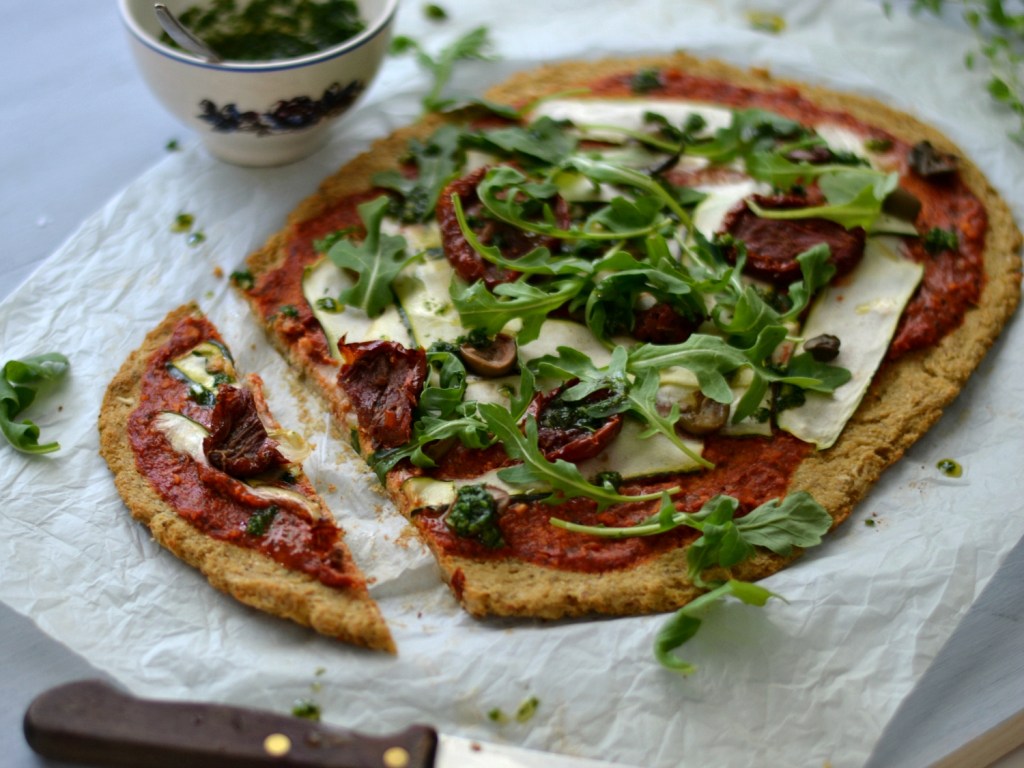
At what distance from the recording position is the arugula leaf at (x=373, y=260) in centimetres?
528

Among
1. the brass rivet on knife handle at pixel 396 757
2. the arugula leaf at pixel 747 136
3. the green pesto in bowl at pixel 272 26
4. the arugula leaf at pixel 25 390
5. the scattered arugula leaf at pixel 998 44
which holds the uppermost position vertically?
the scattered arugula leaf at pixel 998 44

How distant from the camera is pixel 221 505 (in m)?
4.56

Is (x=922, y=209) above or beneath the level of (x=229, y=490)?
above

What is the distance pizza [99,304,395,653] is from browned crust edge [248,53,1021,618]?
1.27 feet

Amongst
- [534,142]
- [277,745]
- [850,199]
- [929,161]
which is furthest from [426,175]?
[277,745]

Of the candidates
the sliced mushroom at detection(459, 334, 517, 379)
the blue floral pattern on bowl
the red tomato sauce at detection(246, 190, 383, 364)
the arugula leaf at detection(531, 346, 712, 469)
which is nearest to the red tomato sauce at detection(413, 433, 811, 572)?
the arugula leaf at detection(531, 346, 712, 469)

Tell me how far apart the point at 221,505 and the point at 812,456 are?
8.92ft

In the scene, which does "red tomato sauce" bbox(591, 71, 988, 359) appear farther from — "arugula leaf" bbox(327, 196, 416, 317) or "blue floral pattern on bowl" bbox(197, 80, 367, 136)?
"arugula leaf" bbox(327, 196, 416, 317)

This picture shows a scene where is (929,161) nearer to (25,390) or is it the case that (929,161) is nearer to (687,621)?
(687,621)

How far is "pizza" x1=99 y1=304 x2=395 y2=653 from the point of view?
430 centimetres

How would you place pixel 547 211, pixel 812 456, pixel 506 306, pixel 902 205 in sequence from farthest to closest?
pixel 902 205
pixel 547 211
pixel 506 306
pixel 812 456

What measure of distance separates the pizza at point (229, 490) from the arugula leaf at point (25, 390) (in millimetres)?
302

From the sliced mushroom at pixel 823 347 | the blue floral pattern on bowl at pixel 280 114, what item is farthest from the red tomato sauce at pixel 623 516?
the blue floral pattern on bowl at pixel 280 114

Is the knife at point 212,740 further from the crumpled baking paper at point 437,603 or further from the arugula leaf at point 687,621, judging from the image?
the arugula leaf at point 687,621
